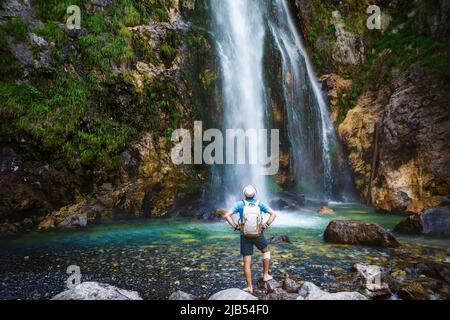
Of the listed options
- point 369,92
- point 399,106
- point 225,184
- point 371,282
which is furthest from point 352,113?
point 371,282

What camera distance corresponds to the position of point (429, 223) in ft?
36.9

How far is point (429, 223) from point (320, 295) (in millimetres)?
7456

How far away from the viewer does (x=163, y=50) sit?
54.4 feet

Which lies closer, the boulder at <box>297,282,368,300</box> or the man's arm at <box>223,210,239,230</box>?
the boulder at <box>297,282,368,300</box>

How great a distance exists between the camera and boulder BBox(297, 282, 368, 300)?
5.48m

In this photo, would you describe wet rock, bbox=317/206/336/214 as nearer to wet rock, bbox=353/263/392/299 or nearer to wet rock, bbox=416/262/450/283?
wet rock, bbox=416/262/450/283

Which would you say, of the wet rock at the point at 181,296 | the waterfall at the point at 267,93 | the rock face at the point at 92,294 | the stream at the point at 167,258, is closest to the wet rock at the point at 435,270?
the stream at the point at 167,258

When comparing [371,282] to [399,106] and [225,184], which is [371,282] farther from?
[399,106]

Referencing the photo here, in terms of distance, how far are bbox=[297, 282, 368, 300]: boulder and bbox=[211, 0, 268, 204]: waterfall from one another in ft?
38.3

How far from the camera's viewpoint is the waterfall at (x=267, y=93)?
19.0m

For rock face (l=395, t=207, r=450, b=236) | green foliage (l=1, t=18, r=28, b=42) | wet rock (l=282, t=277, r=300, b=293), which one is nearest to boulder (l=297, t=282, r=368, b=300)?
wet rock (l=282, t=277, r=300, b=293)

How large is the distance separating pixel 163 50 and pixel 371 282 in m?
13.5

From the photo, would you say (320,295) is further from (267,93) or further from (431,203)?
(267,93)

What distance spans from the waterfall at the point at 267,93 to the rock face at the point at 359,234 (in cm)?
809
